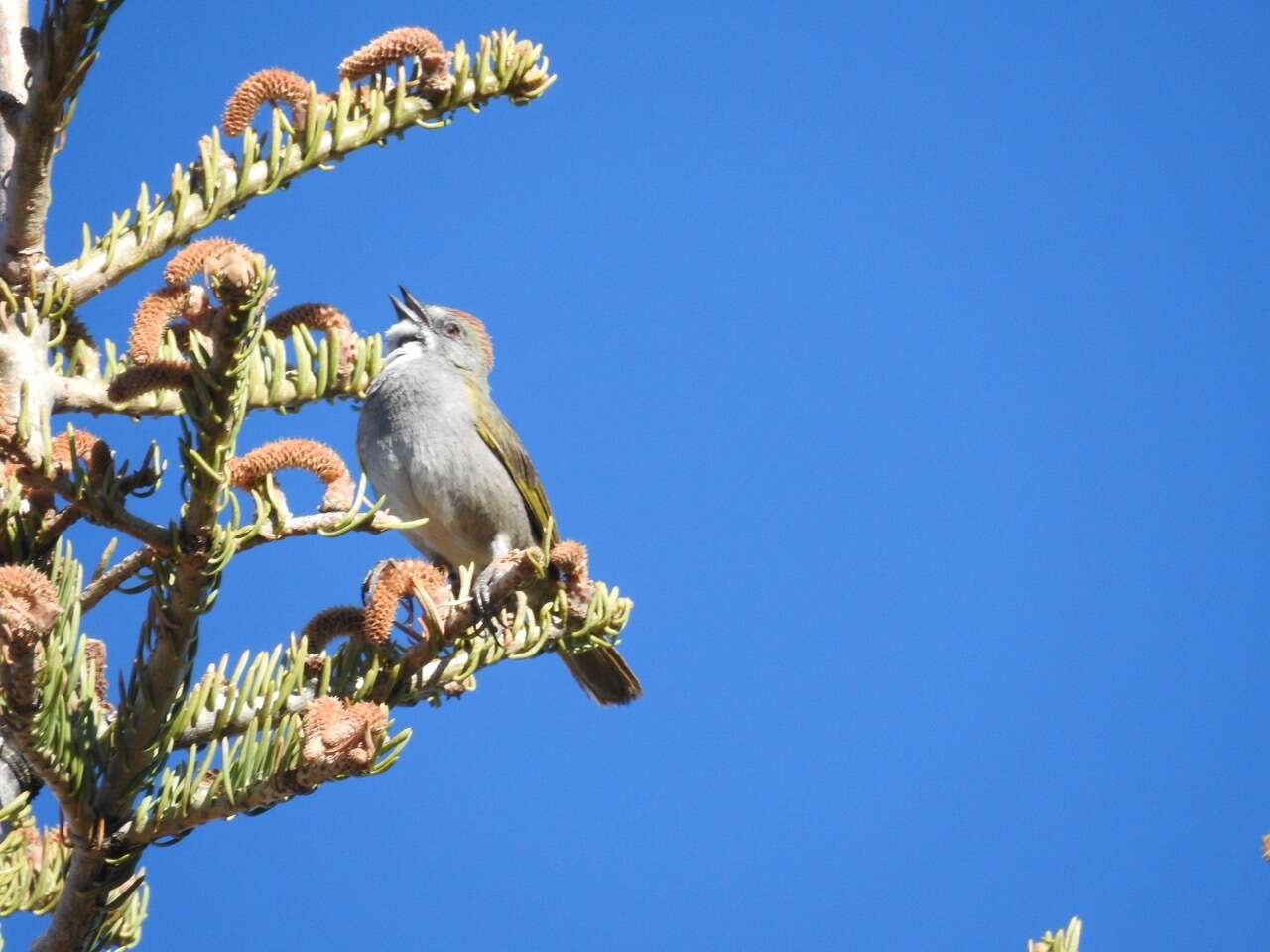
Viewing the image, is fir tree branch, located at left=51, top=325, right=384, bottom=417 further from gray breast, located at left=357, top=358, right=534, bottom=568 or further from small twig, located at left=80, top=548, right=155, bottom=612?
gray breast, located at left=357, top=358, right=534, bottom=568

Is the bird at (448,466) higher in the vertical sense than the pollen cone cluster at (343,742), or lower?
higher

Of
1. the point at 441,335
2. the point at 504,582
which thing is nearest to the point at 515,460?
the point at 441,335

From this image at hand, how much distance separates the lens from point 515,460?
5.63m

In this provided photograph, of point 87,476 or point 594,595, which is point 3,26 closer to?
point 87,476

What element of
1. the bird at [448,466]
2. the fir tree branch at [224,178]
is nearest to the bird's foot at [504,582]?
the fir tree branch at [224,178]

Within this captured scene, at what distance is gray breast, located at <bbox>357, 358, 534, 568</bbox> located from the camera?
528 centimetres

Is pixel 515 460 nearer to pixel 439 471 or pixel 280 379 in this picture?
pixel 439 471

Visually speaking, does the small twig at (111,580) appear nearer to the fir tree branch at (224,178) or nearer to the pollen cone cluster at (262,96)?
the fir tree branch at (224,178)

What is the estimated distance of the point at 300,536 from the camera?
2.72 meters

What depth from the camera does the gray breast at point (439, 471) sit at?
208 inches

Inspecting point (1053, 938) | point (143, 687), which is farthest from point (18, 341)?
point (1053, 938)

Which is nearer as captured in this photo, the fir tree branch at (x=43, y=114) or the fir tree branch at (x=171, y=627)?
the fir tree branch at (x=171, y=627)

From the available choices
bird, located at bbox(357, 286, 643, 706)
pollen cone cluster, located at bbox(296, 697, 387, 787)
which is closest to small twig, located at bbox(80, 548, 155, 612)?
pollen cone cluster, located at bbox(296, 697, 387, 787)

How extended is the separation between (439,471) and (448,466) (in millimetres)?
48
